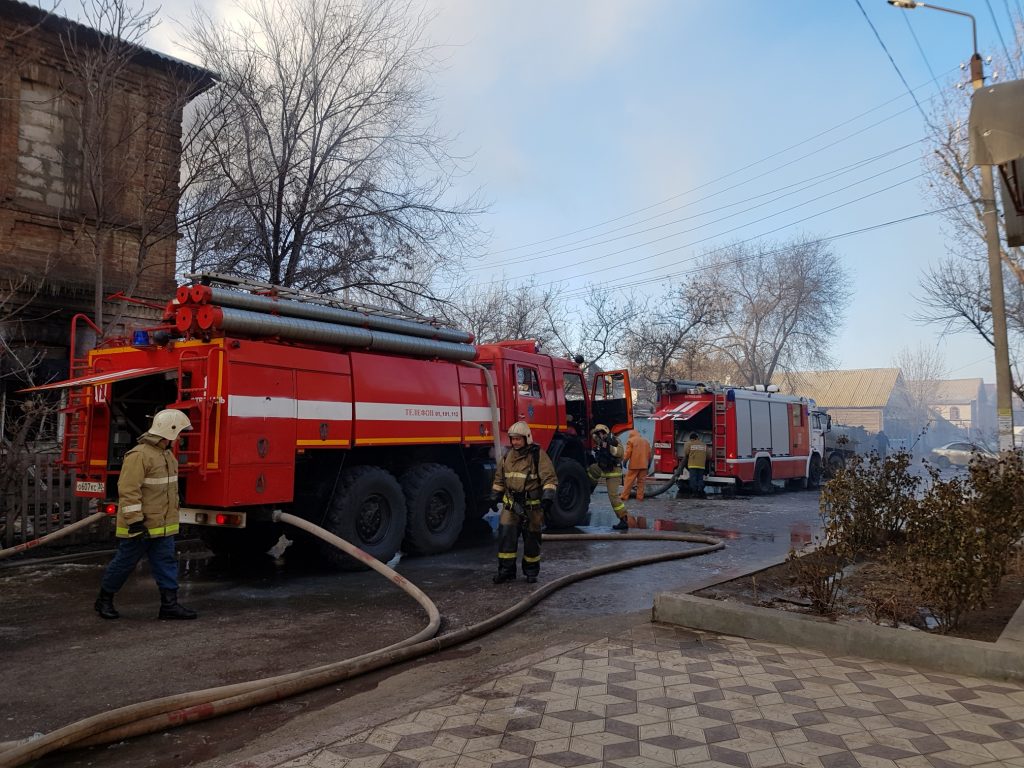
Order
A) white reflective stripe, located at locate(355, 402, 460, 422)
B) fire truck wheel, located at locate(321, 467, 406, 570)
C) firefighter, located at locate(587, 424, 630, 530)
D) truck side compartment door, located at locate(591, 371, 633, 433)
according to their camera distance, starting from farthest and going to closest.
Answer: truck side compartment door, located at locate(591, 371, 633, 433)
firefighter, located at locate(587, 424, 630, 530)
white reflective stripe, located at locate(355, 402, 460, 422)
fire truck wheel, located at locate(321, 467, 406, 570)

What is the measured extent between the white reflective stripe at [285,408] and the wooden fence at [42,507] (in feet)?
11.4

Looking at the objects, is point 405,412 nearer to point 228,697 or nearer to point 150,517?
point 150,517

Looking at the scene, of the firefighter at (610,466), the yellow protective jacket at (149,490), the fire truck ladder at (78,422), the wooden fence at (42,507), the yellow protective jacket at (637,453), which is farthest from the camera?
the yellow protective jacket at (637,453)

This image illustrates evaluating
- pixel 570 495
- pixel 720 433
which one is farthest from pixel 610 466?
pixel 720 433

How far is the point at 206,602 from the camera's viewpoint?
6.82m

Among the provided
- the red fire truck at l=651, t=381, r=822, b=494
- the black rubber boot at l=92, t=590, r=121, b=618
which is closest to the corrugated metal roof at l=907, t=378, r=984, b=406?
the red fire truck at l=651, t=381, r=822, b=494

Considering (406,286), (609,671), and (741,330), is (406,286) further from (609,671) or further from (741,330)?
(741,330)

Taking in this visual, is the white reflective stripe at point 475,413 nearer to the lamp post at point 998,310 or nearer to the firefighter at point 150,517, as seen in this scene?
the firefighter at point 150,517

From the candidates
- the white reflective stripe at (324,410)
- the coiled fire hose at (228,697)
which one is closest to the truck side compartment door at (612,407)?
the white reflective stripe at (324,410)

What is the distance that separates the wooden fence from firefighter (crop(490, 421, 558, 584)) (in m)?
5.44

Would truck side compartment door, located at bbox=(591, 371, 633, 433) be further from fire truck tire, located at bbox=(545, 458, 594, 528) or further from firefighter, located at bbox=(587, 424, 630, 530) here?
fire truck tire, located at bbox=(545, 458, 594, 528)

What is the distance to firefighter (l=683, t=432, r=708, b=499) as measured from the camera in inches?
683

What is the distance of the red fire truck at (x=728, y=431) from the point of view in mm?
17797

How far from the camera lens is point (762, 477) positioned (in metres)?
19.0
